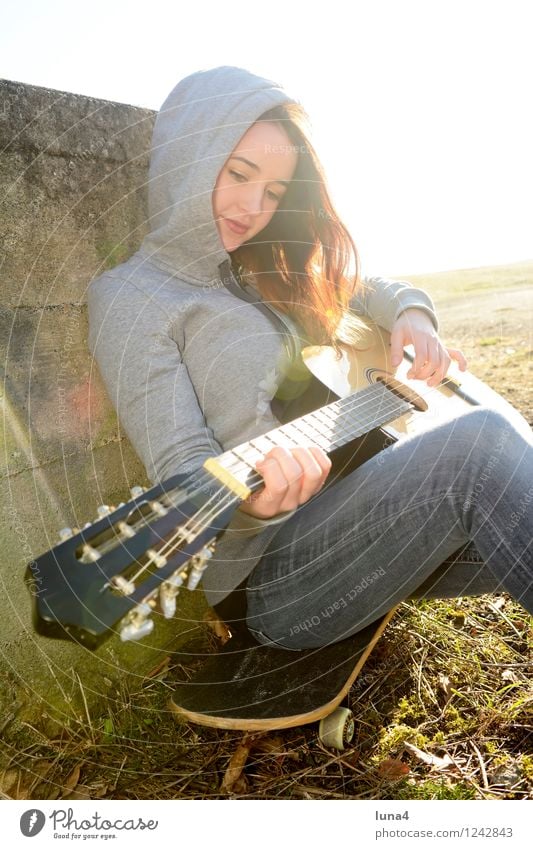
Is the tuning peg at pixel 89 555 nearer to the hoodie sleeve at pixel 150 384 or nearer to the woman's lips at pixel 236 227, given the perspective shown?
the hoodie sleeve at pixel 150 384

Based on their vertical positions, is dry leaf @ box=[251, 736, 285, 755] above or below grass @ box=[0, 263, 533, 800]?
above

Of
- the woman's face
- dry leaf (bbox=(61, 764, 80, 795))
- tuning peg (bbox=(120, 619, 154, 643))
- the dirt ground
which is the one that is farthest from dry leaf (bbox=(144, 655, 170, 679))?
the dirt ground

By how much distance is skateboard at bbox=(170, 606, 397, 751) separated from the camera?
98 centimetres

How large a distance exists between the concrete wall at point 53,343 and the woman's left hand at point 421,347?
59 centimetres

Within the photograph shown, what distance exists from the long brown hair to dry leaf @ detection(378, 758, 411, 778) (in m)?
0.79

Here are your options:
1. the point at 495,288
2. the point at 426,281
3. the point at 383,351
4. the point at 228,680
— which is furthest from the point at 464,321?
the point at 228,680

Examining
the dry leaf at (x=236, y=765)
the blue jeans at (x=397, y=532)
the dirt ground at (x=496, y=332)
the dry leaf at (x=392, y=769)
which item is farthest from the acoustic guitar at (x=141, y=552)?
the dirt ground at (x=496, y=332)

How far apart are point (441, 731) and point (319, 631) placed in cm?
29

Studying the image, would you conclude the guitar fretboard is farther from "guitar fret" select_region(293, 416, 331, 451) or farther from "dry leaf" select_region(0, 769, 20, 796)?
"dry leaf" select_region(0, 769, 20, 796)

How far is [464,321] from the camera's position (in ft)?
10.8

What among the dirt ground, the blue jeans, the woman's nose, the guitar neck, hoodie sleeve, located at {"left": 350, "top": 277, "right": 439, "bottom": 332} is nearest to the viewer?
the guitar neck

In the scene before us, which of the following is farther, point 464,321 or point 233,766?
point 464,321
